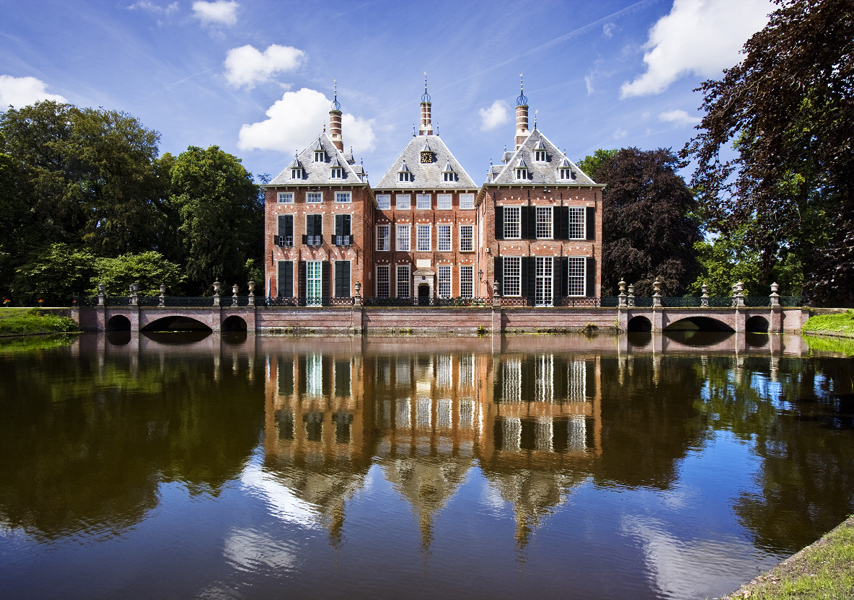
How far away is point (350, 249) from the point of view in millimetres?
32406

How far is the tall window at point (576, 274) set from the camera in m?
31.8

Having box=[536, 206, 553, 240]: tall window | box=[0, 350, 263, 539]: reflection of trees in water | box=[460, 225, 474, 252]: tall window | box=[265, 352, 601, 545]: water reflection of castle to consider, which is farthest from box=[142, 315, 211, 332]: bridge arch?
box=[265, 352, 601, 545]: water reflection of castle

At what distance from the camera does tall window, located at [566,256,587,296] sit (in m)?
31.8

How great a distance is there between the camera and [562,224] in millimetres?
31859

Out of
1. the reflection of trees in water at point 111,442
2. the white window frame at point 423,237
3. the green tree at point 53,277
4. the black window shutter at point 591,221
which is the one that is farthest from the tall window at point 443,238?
the reflection of trees in water at point 111,442

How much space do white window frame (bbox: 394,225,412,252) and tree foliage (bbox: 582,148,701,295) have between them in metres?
13.8

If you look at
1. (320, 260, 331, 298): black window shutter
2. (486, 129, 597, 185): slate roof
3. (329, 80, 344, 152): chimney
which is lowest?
(320, 260, 331, 298): black window shutter

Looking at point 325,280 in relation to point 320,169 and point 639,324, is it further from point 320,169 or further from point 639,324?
point 639,324

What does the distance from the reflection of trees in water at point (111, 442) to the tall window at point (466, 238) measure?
24194 millimetres

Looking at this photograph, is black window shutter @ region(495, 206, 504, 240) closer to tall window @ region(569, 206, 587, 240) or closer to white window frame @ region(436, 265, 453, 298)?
tall window @ region(569, 206, 587, 240)

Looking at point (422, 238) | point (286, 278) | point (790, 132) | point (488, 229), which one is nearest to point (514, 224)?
point (488, 229)

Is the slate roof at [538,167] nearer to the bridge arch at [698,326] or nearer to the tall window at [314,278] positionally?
the bridge arch at [698,326]

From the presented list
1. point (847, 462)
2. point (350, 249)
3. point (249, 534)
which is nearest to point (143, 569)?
point (249, 534)

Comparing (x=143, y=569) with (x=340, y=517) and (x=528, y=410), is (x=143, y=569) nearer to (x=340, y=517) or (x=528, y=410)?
(x=340, y=517)
